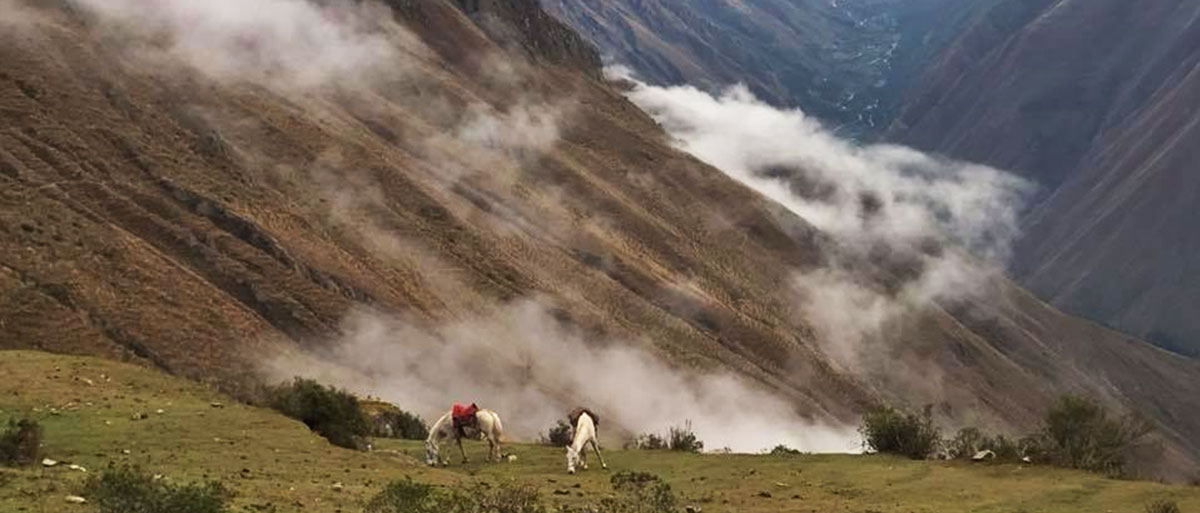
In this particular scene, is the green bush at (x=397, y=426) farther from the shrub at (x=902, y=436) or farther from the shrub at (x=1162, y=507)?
the shrub at (x=1162, y=507)

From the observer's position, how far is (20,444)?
2397 centimetres

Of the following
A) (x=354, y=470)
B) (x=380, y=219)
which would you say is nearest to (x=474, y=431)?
(x=354, y=470)

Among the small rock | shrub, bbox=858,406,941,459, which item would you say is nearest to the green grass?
the small rock

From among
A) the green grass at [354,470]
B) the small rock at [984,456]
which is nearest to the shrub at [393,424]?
the green grass at [354,470]

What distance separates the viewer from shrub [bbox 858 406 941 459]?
118 feet

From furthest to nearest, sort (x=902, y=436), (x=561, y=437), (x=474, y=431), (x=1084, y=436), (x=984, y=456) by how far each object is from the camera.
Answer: (x=561, y=437) < (x=1084, y=436) < (x=902, y=436) < (x=474, y=431) < (x=984, y=456)

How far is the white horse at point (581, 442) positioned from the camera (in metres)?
30.5

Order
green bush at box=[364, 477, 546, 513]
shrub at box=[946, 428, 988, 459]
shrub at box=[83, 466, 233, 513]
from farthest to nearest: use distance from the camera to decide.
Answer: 1. shrub at box=[946, 428, 988, 459]
2. green bush at box=[364, 477, 546, 513]
3. shrub at box=[83, 466, 233, 513]

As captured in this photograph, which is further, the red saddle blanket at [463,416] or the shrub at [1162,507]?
the red saddle blanket at [463,416]

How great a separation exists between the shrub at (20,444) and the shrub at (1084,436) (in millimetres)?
27598

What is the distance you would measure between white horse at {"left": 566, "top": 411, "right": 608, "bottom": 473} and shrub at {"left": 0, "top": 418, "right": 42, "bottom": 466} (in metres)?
13.4

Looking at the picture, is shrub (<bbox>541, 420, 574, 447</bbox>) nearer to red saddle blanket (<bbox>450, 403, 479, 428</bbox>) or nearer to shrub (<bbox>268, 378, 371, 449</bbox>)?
shrub (<bbox>268, 378, 371, 449</bbox>)

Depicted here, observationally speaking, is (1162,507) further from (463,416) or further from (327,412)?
(327,412)

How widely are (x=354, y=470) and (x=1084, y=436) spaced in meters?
25.1
